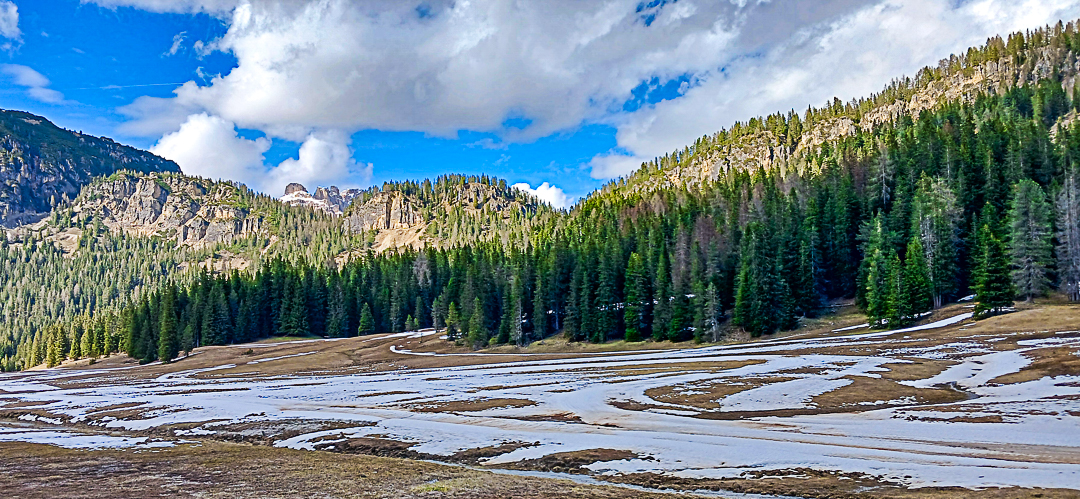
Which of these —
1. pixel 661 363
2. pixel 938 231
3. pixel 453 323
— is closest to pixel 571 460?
pixel 661 363

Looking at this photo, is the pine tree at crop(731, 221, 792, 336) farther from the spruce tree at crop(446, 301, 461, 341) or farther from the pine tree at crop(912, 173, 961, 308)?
the spruce tree at crop(446, 301, 461, 341)

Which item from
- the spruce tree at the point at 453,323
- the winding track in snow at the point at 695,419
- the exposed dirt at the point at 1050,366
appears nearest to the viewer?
the winding track in snow at the point at 695,419

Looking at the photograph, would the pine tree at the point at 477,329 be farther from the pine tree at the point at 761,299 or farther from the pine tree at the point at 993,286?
the pine tree at the point at 993,286

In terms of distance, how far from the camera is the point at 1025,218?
248ft

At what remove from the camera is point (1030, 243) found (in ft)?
236

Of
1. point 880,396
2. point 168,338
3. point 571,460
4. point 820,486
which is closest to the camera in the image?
point 820,486

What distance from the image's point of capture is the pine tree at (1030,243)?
235ft

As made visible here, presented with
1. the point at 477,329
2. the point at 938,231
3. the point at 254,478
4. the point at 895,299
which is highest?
the point at 938,231

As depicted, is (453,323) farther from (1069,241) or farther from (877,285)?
(1069,241)

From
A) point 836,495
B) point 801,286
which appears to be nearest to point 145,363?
point 801,286

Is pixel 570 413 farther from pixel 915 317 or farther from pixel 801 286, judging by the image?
A: pixel 801 286

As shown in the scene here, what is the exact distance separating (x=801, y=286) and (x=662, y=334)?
825 inches

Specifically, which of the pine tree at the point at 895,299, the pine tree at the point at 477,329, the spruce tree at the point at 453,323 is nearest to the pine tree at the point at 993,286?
the pine tree at the point at 895,299

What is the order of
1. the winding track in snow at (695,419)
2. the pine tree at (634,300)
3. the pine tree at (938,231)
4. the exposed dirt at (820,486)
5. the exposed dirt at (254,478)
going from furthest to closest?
the pine tree at (634,300)
the pine tree at (938,231)
the winding track in snow at (695,419)
the exposed dirt at (254,478)
the exposed dirt at (820,486)
